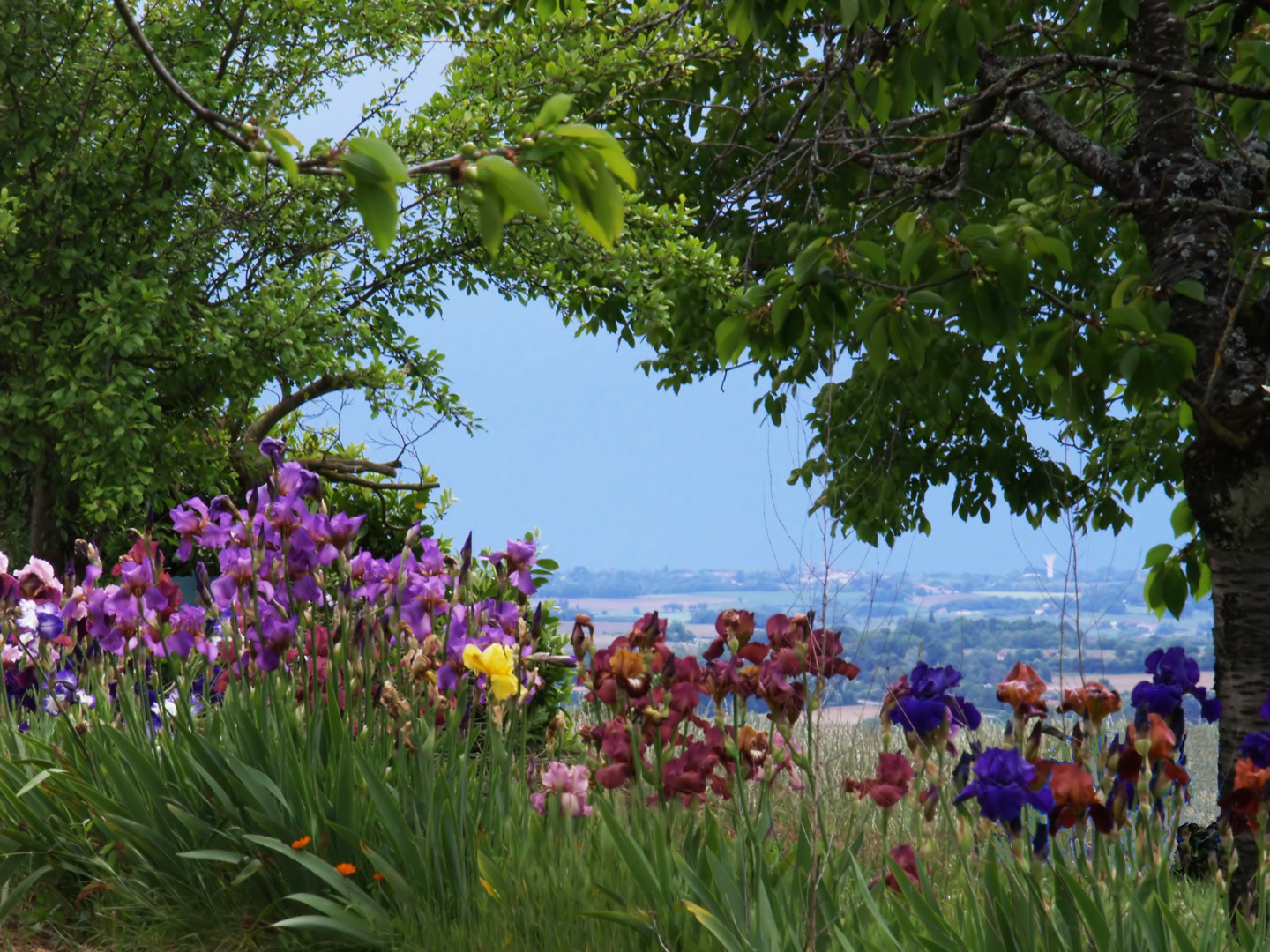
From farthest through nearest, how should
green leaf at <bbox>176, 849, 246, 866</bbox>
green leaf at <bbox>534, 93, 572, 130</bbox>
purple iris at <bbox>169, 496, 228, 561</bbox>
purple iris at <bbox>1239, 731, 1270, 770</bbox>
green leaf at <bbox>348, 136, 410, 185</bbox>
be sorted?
purple iris at <bbox>169, 496, 228, 561</bbox> < green leaf at <bbox>176, 849, 246, 866</bbox> < purple iris at <bbox>1239, 731, 1270, 770</bbox> < green leaf at <bbox>534, 93, 572, 130</bbox> < green leaf at <bbox>348, 136, 410, 185</bbox>

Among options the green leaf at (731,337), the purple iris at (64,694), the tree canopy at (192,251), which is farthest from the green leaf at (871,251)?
the tree canopy at (192,251)

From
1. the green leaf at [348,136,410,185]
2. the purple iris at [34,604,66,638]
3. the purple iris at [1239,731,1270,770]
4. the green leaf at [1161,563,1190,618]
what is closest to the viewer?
the green leaf at [348,136,410,185]

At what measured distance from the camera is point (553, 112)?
1587 millimetres

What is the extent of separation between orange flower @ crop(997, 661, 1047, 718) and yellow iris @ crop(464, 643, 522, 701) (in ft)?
4.11

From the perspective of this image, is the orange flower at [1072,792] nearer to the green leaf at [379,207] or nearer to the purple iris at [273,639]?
the green leaf at [379,207]

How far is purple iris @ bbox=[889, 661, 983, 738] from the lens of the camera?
2506 mm

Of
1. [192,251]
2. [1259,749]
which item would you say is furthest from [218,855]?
[192,251]

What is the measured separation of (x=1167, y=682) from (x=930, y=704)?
95cm

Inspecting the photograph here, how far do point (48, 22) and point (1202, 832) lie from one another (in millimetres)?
9418

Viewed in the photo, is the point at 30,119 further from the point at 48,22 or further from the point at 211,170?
the point at 211,170

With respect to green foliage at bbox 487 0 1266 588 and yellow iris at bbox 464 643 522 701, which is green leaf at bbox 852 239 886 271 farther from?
yellow iris at bbox 464 643 522 701

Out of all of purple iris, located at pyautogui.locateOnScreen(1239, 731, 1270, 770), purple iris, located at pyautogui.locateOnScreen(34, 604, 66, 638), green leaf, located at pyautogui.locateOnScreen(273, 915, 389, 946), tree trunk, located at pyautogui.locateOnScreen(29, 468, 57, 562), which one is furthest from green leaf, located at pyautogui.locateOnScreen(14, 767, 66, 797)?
tree trunk, located at pyautogui.locateOnScreen(29, 468, 57, 562)

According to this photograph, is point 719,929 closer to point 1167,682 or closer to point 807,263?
point 1167,682

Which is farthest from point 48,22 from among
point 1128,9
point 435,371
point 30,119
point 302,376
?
point 1128,9
